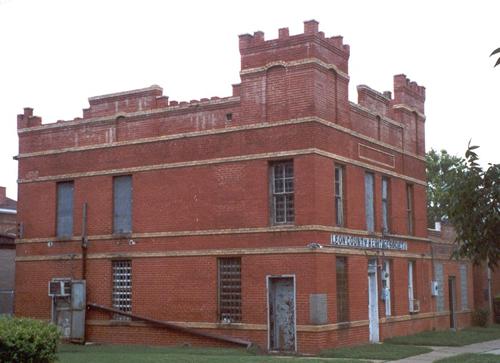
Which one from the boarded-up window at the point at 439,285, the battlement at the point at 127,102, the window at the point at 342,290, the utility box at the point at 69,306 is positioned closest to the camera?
the window at the point at 342,290

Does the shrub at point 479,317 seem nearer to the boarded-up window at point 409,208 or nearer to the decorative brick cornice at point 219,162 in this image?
the boarded-up window at point 409,208

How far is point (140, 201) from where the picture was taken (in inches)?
1060

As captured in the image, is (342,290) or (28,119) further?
(28,119)

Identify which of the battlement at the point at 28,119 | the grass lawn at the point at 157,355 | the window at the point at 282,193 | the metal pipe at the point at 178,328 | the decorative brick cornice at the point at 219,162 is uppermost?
the battlement at the point at 28,119

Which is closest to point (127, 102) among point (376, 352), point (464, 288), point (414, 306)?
point (376, 352)

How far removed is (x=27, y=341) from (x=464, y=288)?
26.9 metres

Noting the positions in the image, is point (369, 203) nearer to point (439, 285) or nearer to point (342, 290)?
→ point (342, 290)

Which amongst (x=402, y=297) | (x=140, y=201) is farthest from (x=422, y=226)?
(x=140, y=201)

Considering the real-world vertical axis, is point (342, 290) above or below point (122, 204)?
below

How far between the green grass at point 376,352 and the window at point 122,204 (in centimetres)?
913

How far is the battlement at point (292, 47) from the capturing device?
78.8 ft

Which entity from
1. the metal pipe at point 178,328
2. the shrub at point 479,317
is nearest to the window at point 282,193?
the metal pipe at point 178,328

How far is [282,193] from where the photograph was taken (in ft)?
79.2

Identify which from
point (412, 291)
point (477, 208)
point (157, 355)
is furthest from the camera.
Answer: point (412, 291)
